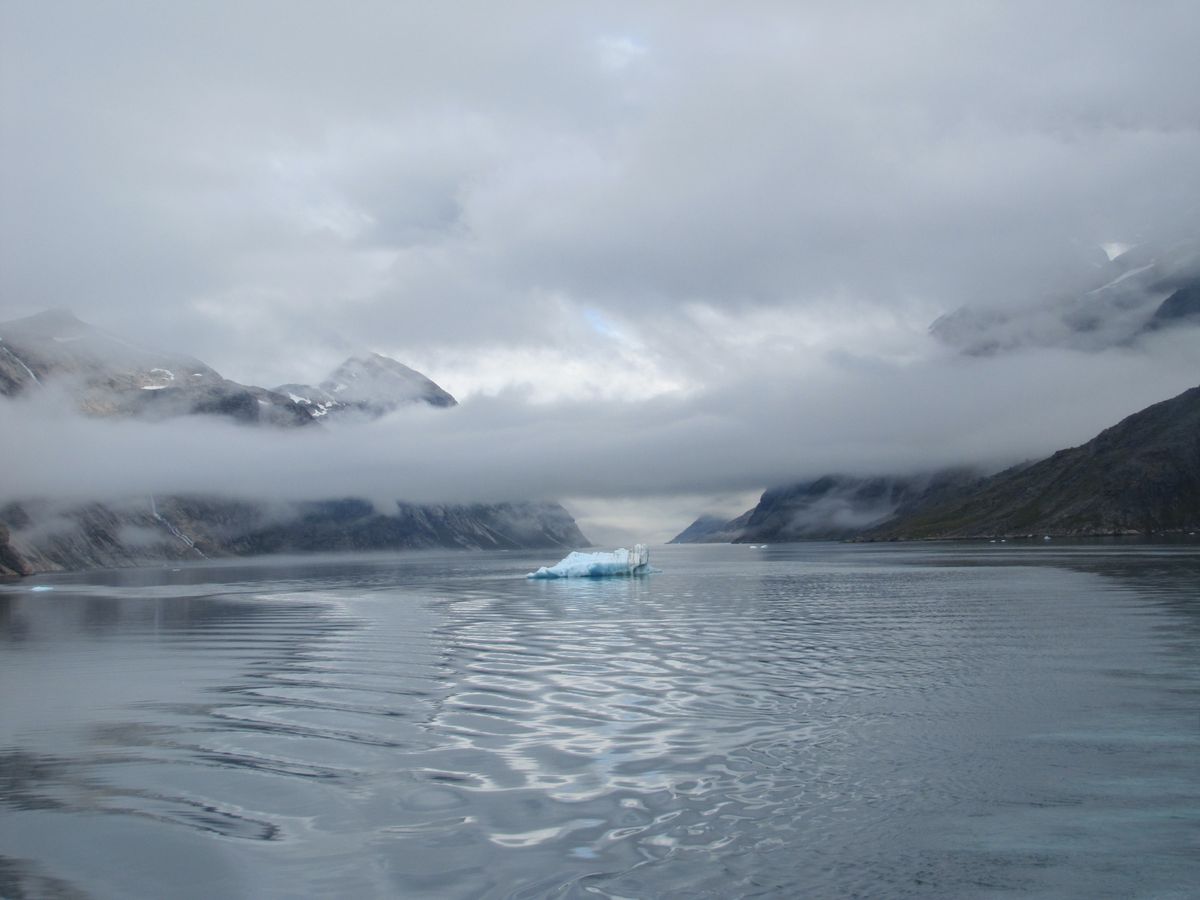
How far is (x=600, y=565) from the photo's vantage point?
12425 centimetres

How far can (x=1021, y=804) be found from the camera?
740 inches

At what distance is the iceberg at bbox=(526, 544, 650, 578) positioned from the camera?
401ft

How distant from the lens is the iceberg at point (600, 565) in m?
122

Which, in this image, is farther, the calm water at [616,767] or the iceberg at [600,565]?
the iceberg at [600,565]

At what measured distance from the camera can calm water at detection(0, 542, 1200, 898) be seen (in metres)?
15.6

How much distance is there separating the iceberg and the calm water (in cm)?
7233

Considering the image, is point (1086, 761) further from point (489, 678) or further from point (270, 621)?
point (270, 621)

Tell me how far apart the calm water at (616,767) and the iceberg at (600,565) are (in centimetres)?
7233

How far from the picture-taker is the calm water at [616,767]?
1556 centimetres

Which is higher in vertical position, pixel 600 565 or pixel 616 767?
pixel 616 767

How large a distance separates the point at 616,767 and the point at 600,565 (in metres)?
103

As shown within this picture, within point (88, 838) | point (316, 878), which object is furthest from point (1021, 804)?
point (88, 838)

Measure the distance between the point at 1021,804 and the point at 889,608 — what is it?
4881cm

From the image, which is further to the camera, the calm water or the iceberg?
Answer: the iceberg
